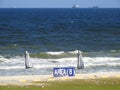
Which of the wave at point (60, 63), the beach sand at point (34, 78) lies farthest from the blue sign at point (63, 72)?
the wave at point (60, 63)

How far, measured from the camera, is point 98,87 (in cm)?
2177

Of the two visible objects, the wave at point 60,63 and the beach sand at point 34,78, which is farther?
the wave at point 60,63

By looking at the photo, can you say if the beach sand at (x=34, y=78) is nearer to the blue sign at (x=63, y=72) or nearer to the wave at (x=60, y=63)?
the blue sign at (x=63, y=72)

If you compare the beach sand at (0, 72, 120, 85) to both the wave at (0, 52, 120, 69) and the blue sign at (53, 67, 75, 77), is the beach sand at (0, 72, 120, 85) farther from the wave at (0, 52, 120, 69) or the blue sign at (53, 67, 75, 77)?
the wave at (0, 52, 120, 69)

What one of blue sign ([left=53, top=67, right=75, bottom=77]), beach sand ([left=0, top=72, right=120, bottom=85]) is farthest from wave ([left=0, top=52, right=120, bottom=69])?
blue sign ([left=53, top=67, right=75, bottom=77])

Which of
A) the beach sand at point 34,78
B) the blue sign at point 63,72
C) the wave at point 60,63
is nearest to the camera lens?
the beach sand at point 34,78

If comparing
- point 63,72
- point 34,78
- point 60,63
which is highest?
point 60,63

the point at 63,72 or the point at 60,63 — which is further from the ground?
the point at 60,63

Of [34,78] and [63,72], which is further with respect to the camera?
[34,78]

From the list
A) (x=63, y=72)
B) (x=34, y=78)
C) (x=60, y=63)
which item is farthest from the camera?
(x=60, y=63)

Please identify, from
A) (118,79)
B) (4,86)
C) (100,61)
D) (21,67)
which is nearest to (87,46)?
(100,61)

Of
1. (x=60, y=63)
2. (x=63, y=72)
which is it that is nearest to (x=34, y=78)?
(x=63, y=72)

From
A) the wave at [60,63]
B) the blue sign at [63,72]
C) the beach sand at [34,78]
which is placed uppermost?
the wave at [60,63]

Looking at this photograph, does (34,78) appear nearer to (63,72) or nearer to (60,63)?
(63,72)
